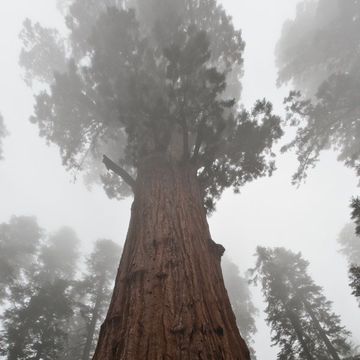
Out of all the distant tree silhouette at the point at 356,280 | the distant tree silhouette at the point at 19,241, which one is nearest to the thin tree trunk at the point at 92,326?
the distant tree silhouette at the point at 19,241

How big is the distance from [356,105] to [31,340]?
18.5 m

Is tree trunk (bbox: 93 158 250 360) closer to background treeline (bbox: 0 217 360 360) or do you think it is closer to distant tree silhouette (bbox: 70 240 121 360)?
background treeline (bbox: 0 217 360 360)

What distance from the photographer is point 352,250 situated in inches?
1262

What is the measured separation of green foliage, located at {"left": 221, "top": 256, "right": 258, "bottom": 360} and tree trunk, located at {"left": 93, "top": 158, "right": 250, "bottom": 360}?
64.8 feet

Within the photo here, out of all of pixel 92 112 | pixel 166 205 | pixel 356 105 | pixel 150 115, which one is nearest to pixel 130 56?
pixel 92 112

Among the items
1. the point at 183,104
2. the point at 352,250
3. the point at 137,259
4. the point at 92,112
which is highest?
the point at 352,250

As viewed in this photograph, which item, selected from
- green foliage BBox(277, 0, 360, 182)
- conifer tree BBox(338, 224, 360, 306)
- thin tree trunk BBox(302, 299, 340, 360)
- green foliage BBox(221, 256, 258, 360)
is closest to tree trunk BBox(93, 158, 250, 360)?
green foliage BBox(277, 0, 360, 182)

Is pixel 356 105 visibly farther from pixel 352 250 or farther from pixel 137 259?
pixel 352 250

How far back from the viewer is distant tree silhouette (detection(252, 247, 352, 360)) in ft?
44.4

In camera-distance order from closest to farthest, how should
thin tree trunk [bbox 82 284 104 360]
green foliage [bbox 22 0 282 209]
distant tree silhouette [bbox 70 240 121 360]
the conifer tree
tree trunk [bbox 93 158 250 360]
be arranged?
tree trunk [bbox 93 158 250 360] < green foliage [bbox 22 0 282 209] < thin tree trunk [bbox 82 284 104 360] < distant tree silhouette [bbox 70 240 121 360] < the conifer tree

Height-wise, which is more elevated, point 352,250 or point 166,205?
point 352,250

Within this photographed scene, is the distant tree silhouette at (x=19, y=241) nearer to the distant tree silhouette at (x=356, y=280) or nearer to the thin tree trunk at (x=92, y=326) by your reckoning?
the thin tree trunk at (x=92, y=326)

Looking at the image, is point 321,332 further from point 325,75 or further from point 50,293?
point 325,75

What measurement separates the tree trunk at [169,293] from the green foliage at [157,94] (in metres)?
1.71
